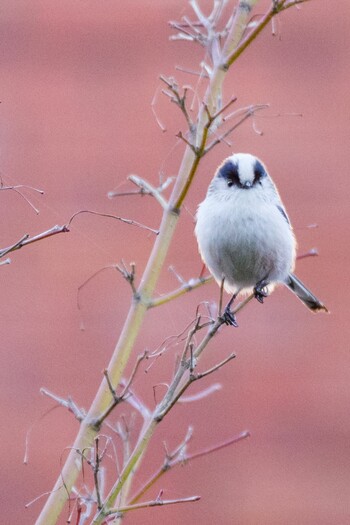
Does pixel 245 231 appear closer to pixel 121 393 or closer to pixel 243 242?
pixel 243 242

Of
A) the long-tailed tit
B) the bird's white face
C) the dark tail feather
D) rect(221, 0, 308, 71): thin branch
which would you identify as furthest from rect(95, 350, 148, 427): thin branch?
the dark tail feather

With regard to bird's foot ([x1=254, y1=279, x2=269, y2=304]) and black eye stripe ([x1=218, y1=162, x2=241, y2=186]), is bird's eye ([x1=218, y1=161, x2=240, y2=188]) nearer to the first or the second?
black eye stripe ([x1=218, y1=162, x2=241, y2=186])

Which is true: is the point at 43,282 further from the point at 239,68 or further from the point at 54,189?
the point at 239,68

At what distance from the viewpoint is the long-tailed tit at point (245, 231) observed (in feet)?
6.86

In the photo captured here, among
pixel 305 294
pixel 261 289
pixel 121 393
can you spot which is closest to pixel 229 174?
pixel 261 289

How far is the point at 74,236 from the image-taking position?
141 inches

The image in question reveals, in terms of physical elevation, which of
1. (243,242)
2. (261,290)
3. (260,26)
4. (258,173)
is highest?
(260,26)

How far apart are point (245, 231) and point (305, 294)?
403 mm

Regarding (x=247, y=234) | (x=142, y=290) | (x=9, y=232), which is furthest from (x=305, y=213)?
(x=142, y=290)

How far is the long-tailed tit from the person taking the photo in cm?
209

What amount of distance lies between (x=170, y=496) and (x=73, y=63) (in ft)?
5.19

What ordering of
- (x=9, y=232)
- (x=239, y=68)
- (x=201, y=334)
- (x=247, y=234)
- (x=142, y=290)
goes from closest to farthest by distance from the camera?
(x=142, y=290), (x=247, y=234), (x=201, y=334), (x=9, y=232), (x=239, y=68)

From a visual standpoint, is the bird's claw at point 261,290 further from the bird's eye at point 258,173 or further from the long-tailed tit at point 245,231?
the bird's eye at point 258,173

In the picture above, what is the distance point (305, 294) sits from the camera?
2.43 meters
